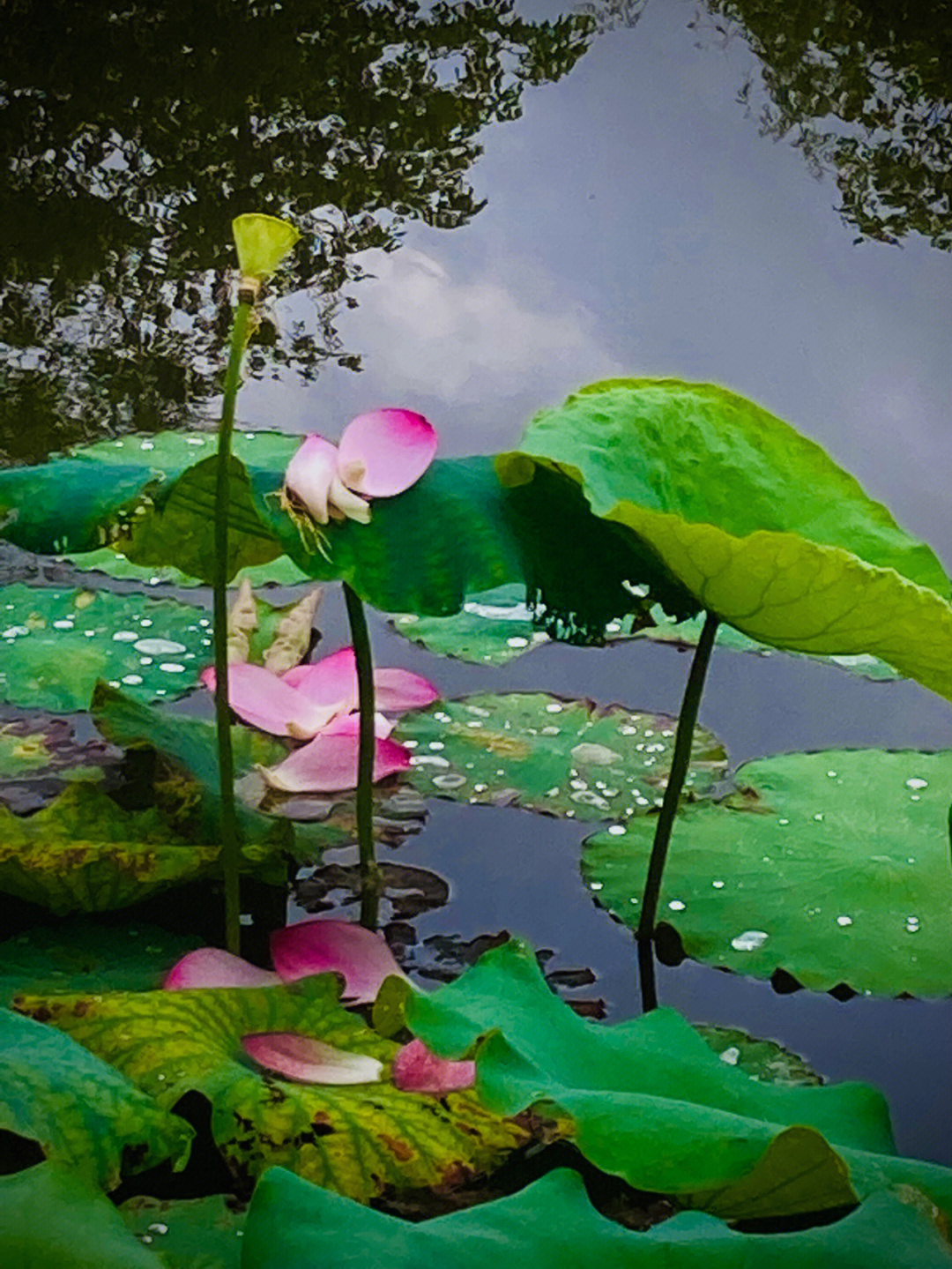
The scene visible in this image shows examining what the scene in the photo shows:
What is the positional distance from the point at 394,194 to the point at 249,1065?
1.74 meters

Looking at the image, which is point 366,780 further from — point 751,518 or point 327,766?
point 751,518

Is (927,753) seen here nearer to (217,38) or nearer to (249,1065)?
(249,1065)

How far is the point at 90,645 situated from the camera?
3.94ft

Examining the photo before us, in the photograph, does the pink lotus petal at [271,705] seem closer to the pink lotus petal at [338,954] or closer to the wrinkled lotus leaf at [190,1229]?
the pink lotus petal at [338,954]

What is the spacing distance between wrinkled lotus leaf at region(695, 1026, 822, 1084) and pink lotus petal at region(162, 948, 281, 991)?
0.25 m

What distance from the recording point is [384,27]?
2.65 metres

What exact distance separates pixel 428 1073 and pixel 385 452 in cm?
33

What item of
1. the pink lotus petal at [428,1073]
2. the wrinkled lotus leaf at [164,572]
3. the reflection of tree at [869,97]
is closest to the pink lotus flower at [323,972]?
the pink lotus petal at [428,1073]

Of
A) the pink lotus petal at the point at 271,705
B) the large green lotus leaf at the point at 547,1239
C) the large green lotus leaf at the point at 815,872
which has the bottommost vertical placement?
the large green lotus leaf at the point at 547,1239

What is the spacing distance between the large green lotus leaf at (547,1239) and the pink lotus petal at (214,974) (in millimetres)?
271

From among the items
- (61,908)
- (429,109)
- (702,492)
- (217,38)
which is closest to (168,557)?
(61,908)

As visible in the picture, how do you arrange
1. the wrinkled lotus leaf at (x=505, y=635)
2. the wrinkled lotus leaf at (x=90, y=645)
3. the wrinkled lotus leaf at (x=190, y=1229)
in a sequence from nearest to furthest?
1. the wrinkled lotus leaf at (x=190, y=1229)
2. the wrinkled lotus leaf at (x=90, y=645)
3. the wrinkled lotus leaf at (x=505, y=635)

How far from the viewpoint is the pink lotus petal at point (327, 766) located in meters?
1.01

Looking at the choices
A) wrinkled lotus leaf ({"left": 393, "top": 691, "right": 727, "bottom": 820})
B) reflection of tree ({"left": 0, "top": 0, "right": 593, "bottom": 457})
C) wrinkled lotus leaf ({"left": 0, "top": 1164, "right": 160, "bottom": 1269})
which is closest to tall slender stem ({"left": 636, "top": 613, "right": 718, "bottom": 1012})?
wrinkled lotus leaf ({"left": 393, "top": 691, "right": 727, "bottom": 820})
